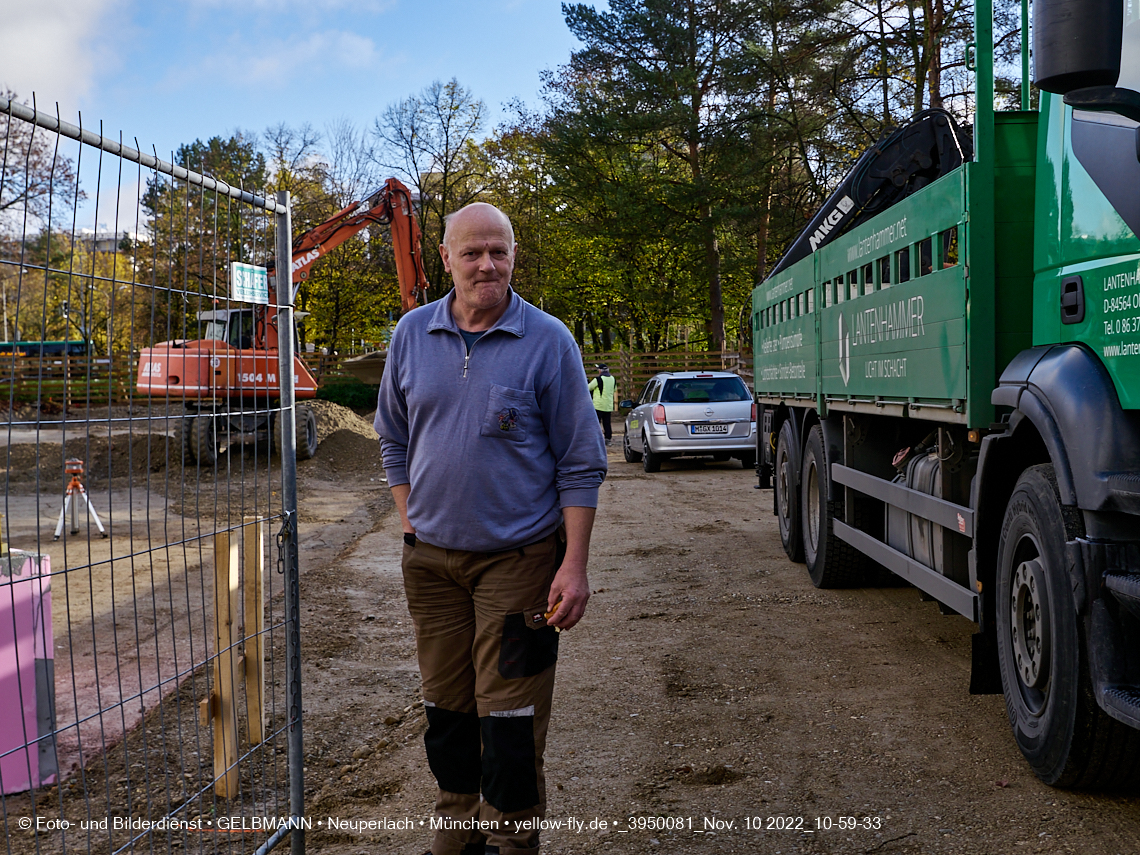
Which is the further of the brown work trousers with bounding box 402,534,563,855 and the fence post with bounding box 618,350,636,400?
the fence post with bounding box 618,350,636,400

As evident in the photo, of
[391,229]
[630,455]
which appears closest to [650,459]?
[630,455]

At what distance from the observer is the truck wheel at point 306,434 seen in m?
19.1

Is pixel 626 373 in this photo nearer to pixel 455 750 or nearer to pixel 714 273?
pixel 714 273

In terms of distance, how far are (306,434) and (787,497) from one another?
40.2ft

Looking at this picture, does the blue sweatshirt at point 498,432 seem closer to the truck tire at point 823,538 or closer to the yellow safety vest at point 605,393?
the truck tire at point 823,538

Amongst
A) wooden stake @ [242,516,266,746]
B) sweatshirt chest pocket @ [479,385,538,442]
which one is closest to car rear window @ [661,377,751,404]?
wooden stake @ [242,516,266,746]

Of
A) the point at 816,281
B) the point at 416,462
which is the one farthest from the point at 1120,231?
the point at 816,281

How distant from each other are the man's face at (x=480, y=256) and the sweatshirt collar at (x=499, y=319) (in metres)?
0.06

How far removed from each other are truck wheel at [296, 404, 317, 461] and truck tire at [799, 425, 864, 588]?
12.7 meters

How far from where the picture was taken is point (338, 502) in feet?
50.3

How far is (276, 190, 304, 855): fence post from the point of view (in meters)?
3.50

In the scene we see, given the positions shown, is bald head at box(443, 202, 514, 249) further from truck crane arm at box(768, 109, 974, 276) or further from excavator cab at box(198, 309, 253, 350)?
truck crane arm at box(768, 109, 974, 276)

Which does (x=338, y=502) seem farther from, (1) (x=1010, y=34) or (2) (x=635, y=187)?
(2) (x=635, y=187)

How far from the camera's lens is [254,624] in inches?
151
